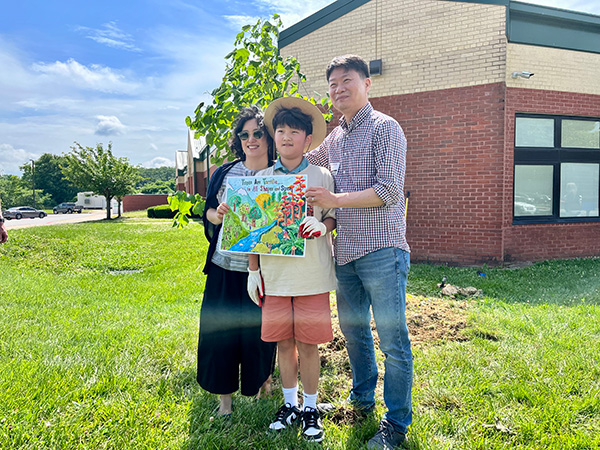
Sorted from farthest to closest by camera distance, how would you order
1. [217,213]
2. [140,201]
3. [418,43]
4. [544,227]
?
[140,201], [544,227], [418,43], [217,213]

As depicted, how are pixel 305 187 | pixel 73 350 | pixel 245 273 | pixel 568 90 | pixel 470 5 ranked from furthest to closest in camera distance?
pixel 568 90 < pixel 470 5 < pixel 73 350 < pixel 245 273 < pixel 305 187

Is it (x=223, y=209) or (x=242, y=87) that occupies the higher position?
(x=242, y=87)

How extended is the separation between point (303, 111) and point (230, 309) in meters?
1.46

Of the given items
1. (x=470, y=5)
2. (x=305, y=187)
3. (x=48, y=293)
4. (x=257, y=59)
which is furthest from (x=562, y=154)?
(x=48, y=293)

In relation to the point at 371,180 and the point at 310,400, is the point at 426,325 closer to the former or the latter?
the point at 310,400

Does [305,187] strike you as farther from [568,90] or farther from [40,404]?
[568,90]

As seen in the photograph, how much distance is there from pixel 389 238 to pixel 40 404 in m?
2.54

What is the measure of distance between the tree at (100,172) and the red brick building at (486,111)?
24529 mm

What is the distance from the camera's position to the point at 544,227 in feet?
28.5

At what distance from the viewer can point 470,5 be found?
8.05 meters

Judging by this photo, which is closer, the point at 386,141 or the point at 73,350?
the point at 386,141

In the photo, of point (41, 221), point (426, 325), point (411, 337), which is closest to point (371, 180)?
point (411, 337)

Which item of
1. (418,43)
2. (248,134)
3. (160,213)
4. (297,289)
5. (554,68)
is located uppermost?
(418,43)

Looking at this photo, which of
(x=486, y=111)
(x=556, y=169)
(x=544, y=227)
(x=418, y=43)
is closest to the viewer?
(x=486, y=111)
